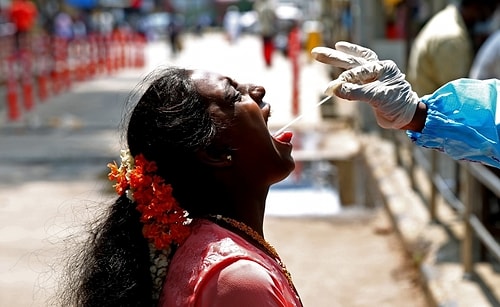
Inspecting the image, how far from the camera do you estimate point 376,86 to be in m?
2.25

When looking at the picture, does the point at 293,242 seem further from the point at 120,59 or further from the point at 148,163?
the point at 120,59

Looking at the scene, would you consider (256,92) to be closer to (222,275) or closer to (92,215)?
(222,275)

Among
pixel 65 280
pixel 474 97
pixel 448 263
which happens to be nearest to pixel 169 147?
pixel 65 280

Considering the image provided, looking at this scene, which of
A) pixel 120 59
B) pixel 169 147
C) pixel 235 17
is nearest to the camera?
pixel 169 147

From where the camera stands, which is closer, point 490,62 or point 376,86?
point 376,86

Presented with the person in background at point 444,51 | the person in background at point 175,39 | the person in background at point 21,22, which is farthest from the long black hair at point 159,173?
the person in background at point 175,39

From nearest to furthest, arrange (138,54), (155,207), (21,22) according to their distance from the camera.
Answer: (155,207) → (21,22) → (138,54)

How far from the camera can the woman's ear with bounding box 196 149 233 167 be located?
2.15 m

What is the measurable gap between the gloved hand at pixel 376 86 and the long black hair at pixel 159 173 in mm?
334

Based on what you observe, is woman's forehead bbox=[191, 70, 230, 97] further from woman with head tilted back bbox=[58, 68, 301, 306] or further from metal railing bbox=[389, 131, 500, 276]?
metal railing bbox=[389, 131, 500, 276]

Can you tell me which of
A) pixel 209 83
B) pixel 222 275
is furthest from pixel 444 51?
pixel 222 275

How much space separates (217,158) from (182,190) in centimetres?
11

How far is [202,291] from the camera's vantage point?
1956 millimetres

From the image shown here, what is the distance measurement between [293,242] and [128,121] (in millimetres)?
5694
